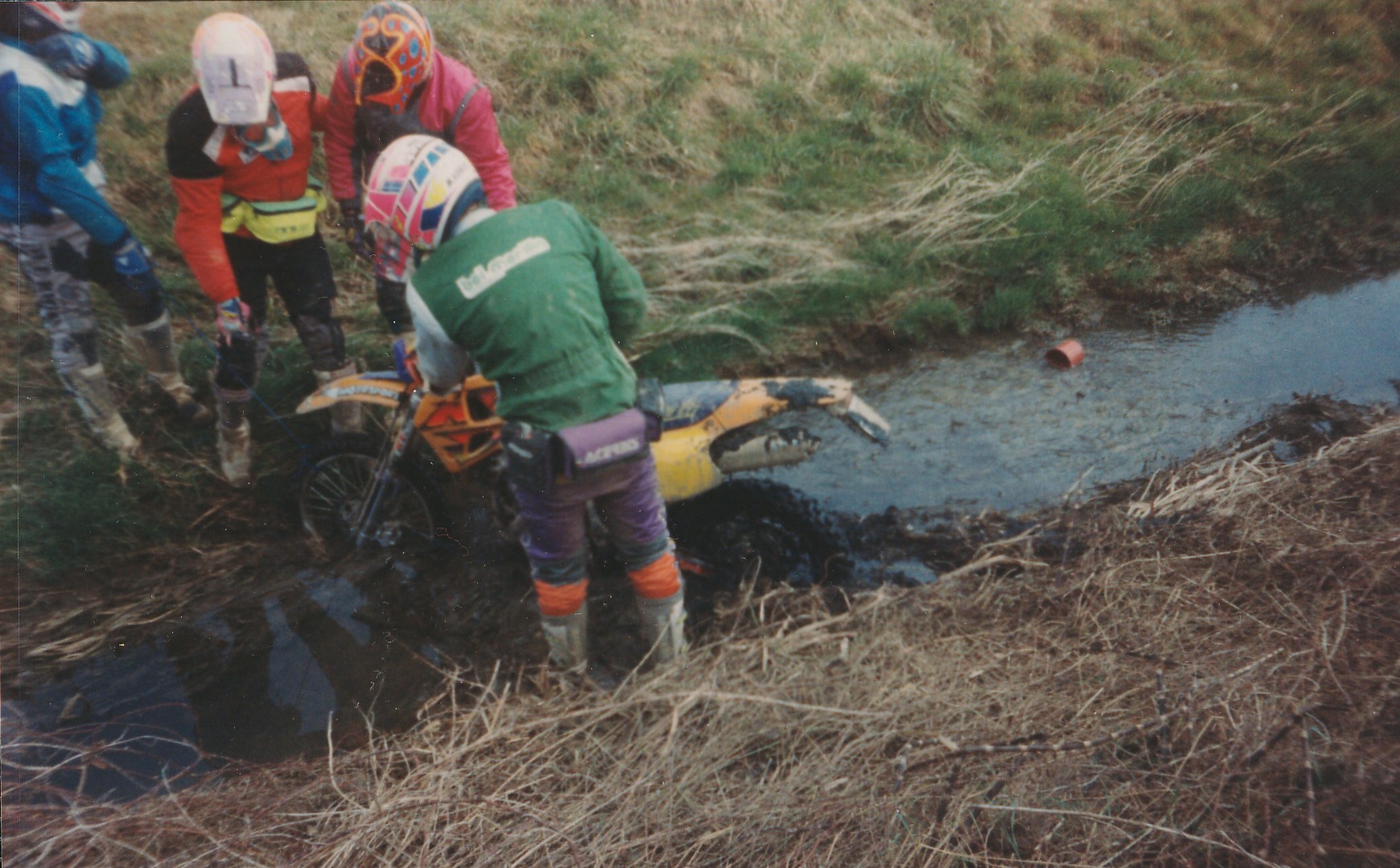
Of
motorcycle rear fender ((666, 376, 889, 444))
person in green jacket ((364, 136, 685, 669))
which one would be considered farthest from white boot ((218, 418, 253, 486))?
motorcycle rear fender ((666, 376, 889, 444))

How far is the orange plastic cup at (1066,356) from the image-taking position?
5.73m

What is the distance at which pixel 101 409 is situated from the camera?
4.32 m

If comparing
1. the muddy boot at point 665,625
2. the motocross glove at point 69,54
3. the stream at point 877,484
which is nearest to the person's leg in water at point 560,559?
the muddy boot at point 665,625

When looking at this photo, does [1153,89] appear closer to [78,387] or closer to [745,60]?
[745,60]

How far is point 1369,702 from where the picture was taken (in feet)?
A: 8.27

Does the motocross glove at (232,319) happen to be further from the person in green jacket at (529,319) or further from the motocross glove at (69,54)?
the person in green jacket at (529,319)

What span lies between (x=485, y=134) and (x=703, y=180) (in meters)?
2.99

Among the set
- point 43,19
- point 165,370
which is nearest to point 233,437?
point 165,370

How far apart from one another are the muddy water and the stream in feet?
0.05

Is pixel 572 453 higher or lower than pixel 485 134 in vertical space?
lower

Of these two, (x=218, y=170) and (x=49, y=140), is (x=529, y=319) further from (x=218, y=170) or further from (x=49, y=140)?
(x=49, y=140)

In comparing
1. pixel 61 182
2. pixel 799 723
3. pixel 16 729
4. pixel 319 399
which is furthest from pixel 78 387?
pixel 799 723

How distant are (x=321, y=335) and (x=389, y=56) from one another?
5.28 ft

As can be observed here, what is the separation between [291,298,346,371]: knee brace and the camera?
4453mm
